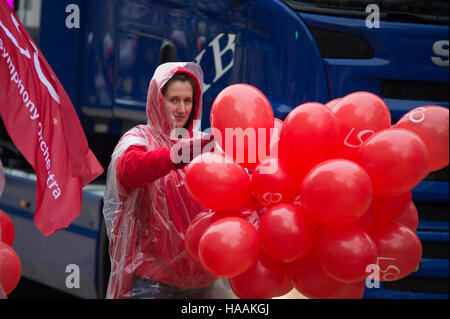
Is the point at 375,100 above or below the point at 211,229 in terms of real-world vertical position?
above

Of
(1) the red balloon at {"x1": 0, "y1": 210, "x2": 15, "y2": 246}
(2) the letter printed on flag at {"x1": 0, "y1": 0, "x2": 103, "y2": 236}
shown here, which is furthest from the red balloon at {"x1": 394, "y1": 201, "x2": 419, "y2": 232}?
(1) the red balloon at {"x1": 0, "y1": 210, "x2": 15, "y2": 246}

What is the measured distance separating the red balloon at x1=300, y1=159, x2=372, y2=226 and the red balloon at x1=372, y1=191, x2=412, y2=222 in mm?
165

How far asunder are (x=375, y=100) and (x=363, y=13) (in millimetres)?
1249

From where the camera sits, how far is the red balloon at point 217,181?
7.19 feet

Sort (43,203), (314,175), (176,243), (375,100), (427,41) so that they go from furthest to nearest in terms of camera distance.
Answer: (427,41), (43,203), (176,243), (375,100), (314,175)

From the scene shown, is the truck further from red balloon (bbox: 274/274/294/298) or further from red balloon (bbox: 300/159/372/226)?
red balloon (bbox: 300/159/372/226)

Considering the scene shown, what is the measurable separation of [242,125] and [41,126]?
39.8 inches

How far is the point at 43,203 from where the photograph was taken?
276cm

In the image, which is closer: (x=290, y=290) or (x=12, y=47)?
(x=290, y=290)

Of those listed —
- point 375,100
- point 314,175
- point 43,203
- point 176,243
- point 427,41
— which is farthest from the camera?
point 427,41

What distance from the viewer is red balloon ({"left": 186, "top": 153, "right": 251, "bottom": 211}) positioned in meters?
2.19
